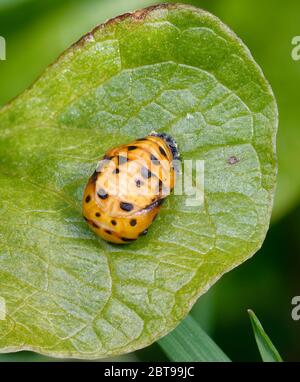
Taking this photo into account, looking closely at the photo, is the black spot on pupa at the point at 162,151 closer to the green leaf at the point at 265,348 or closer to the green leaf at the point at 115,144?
the green leaf at the point at 115,144

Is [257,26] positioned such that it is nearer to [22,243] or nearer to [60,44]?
[60,44]

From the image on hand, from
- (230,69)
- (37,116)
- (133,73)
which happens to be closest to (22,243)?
(37,116)

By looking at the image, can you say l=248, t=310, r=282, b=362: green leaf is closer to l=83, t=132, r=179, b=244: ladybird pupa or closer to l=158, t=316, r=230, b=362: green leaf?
l=158, t=316, r=230, b=362: green leaf

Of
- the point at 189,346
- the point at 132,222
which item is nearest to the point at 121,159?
the point at 132,222
